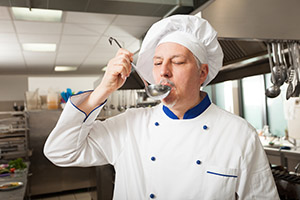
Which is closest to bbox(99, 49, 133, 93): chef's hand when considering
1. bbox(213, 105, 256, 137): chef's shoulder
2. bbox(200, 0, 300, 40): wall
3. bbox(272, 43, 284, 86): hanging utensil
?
bbox(213, 105, 256, 137): chef's shoulder

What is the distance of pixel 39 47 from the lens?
5387 mm

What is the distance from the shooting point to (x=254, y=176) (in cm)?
116

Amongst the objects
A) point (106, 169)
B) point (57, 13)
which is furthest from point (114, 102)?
point (57, 13)

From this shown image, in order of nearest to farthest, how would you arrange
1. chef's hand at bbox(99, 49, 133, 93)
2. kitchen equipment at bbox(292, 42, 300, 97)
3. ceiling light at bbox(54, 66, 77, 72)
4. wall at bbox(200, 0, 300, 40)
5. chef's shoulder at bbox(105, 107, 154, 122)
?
chef's hand at bbox(99, 49, 133, 93), chef's shoulder at bbox(105, 107, 154, 122), wall at bbox(200, 0, 300, 40), kitchen equipment at bbox(292, 42, 300, 97), ceiling light at bbox(54, 66, 77, 72)

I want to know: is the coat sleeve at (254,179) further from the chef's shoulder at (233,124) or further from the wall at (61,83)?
the wall at (61,83)

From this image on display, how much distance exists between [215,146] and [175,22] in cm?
56

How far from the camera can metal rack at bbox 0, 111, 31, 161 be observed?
5197 mm

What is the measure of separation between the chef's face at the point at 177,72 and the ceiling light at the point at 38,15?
2880mm

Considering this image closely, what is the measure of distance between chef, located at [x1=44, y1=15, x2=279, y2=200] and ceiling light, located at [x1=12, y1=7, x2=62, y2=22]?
2.82 meters

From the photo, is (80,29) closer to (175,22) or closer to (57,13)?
(57,13)

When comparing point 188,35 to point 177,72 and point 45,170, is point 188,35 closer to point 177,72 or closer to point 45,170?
point 177,72

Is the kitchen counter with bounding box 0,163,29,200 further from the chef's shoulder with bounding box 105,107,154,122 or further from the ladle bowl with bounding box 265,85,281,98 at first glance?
the ladle bowl with bounding box 265,85,281,98

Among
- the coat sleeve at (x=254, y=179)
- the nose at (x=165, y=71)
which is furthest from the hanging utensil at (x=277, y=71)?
the nose at (x=165, y=71)

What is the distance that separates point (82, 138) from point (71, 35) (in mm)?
3816
